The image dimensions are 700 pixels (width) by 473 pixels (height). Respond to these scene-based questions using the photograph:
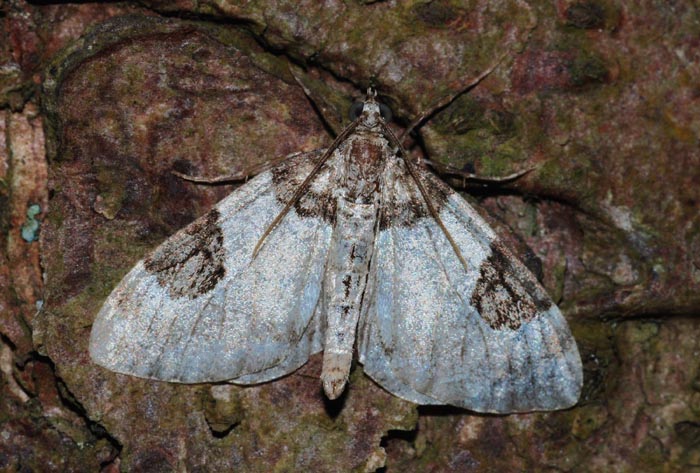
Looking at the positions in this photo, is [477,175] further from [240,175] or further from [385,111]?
[240,175]

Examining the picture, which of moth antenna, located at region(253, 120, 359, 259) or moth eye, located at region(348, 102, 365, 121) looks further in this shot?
moth eye, located at region(348, 102, 365, 121)

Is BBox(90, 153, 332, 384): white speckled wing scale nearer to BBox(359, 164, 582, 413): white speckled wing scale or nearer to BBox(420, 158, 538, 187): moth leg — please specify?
BBox(359, 164, 582, 413): white speckled wing scale

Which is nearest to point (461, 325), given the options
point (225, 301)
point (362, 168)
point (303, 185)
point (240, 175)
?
point (362, 168)

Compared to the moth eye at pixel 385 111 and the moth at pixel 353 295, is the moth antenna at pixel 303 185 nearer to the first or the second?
the moth at pixel 353 295

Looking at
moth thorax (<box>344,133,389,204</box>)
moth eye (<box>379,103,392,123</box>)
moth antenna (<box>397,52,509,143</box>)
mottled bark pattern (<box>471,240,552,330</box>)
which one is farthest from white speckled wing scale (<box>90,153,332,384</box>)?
mottled bark pattern (<box>471,240,552,330</box>)

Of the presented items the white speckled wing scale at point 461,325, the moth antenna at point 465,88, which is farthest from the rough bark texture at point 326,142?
the white speckled wing scale at point 461,325

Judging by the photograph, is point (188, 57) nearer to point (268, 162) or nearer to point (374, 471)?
point (268, 162)

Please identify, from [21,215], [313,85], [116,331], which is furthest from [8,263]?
[313,85]
